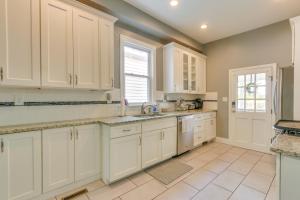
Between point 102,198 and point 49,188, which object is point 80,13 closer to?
point 49,188

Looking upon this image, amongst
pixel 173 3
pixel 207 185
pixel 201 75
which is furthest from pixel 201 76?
pixel 207 185

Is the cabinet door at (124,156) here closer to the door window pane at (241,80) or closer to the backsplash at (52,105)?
the backsplash at (52,105)

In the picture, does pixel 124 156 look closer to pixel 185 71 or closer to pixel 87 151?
pixel 87 151

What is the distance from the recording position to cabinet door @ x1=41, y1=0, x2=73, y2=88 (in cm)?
192

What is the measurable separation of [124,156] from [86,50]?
1.69 meters

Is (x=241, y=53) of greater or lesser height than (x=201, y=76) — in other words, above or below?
above

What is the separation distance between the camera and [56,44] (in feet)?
6.59

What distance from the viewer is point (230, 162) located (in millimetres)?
2996

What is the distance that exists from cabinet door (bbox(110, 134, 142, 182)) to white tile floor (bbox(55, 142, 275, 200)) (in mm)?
163

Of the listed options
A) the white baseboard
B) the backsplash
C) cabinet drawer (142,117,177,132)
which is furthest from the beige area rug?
the white baseboard

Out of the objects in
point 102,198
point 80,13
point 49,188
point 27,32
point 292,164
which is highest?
point 80,13

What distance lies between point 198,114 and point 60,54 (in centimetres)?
307

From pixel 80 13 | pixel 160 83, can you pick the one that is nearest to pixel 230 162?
pixel 160 83

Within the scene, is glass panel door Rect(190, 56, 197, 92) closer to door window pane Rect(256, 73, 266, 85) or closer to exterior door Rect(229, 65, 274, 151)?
exterior door Rect(229, 65, 274, 151)
